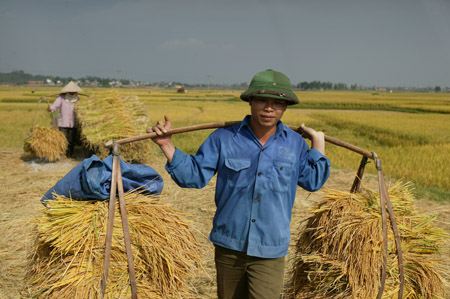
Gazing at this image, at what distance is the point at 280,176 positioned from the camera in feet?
6.91

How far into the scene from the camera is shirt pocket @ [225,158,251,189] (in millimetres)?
2113

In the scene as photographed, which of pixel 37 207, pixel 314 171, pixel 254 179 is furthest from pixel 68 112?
pixel 314 171

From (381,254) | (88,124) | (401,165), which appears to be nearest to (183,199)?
(88,124)

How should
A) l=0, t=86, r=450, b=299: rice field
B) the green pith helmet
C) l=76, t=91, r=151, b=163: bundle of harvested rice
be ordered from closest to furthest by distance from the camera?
the green pith helmet → l=0, t=86, r=450, b=299: rice field → l=76, t=91, r=151, b=163: bundle of harvested rice

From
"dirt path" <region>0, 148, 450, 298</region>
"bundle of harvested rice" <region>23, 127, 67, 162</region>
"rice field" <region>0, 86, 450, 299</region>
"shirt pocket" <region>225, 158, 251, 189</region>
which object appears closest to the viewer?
"shirt pocket" <region>225, 158, 251, 189</region>

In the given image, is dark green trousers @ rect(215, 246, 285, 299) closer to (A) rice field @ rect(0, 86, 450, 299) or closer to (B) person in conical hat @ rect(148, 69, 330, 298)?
(B) person in conical hat @ rect(148, 69, 330, 298)

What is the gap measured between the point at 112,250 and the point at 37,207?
3.52 metres

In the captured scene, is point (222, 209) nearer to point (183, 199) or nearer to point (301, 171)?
point (301, 171)

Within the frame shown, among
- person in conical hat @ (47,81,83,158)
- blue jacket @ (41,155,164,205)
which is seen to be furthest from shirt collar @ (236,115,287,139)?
person in conical hat @ (47,81,83,158)

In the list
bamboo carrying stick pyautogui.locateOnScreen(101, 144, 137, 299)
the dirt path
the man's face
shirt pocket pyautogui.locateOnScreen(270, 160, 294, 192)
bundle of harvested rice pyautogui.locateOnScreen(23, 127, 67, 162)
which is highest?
the man's face

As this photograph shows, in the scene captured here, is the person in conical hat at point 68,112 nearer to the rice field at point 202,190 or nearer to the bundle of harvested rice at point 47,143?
the bundle of harvested rice at point 47,143

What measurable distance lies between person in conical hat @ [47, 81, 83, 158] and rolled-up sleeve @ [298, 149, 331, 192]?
7.81m

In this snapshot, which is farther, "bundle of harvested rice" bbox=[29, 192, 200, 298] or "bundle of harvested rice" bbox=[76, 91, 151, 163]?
"bundle of harvested rice" bbox=[76, 91, 151, 163]

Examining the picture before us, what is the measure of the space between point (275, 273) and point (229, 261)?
27 cm
